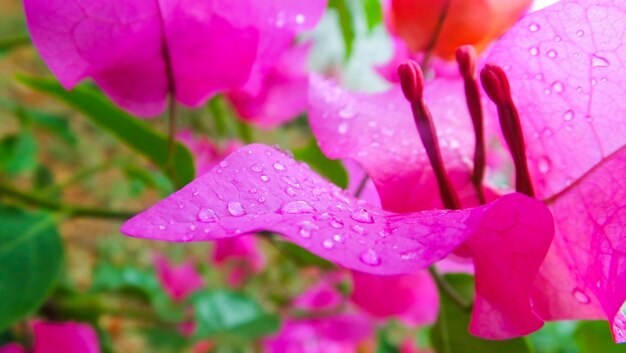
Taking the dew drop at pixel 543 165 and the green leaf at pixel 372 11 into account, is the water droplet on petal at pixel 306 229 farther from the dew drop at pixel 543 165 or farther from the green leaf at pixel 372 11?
Result: the green leaf at pixel 372 11

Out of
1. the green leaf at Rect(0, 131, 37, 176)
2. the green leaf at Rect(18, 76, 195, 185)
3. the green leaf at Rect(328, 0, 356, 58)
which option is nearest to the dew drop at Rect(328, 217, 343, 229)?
the green leaf at Rect(18, 76, 195, 185)

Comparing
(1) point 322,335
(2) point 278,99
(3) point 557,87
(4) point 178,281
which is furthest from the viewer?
(4) point 178,281

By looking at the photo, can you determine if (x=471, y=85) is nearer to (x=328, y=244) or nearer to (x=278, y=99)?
(x=328, y=244)

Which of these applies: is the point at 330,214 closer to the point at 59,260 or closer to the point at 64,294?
the point at 59,260

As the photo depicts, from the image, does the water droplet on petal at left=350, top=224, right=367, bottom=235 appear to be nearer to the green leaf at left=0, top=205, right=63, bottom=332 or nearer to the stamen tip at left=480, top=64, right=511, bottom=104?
the stamen tip at left=480, top=64, right=511, bottom=104

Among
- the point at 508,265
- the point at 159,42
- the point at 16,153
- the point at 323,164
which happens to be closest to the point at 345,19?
the point at 323,164

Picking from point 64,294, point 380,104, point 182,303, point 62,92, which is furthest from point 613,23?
point 182,303

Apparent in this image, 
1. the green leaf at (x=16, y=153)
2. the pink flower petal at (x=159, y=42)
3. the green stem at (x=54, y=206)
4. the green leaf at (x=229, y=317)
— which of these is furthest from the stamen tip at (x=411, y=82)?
the green leaf at (x=16, y=153)
